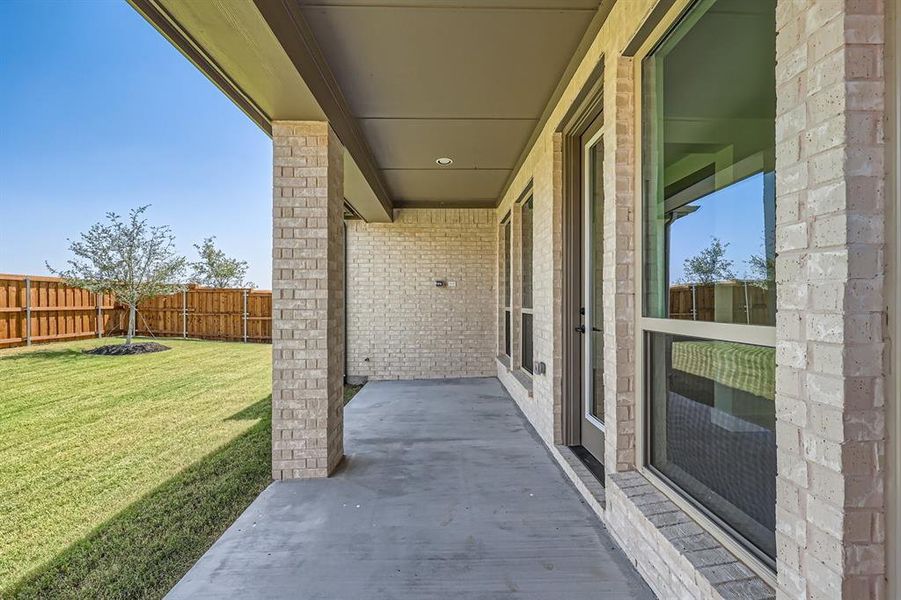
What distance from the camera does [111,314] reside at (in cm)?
1209

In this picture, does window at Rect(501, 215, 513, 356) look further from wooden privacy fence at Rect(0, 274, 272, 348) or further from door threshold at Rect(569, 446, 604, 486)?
wooden privacy fence at Rect(0, 274, 272, 348)

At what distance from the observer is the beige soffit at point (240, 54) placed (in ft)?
6.42

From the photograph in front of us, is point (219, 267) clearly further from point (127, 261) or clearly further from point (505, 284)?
point (505, 284)

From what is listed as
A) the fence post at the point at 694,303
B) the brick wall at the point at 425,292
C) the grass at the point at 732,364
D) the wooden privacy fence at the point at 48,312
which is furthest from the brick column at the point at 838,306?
the wooden privacy fence at the point at 48,312

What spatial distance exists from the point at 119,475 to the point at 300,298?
202cm

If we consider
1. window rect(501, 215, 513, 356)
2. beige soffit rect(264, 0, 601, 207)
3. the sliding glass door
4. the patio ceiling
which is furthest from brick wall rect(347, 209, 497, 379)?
the sliding glass door

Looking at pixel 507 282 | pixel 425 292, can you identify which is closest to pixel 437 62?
pixel 507 282

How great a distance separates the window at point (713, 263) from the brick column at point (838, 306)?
0.28 metres

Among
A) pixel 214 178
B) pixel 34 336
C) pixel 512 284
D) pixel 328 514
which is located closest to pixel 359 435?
pixel 328 514

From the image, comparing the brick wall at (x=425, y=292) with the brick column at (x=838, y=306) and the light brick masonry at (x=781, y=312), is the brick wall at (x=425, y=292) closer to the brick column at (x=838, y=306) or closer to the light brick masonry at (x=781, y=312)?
the light brick masonry at (x=781, y=312)

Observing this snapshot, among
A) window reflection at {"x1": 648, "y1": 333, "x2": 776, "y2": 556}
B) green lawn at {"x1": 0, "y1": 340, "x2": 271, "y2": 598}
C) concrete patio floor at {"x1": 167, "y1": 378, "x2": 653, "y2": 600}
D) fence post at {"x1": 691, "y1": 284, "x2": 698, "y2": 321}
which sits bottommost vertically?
green lawn at {"x1": 0, "y1": 340, "x2": 271, "y2": 598}

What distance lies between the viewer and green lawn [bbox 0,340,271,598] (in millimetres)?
2184

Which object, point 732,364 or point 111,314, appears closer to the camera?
point 732,364

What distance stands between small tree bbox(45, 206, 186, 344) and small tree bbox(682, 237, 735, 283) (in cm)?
1243
